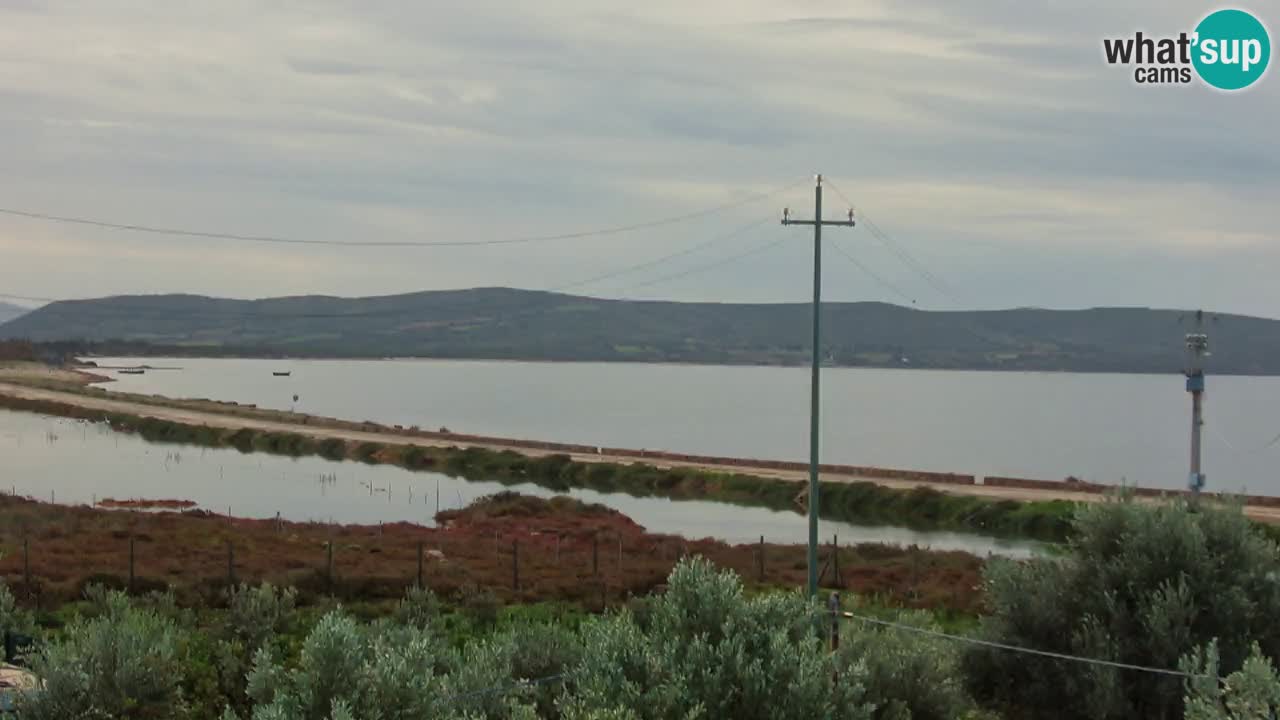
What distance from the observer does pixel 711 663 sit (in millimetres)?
12594

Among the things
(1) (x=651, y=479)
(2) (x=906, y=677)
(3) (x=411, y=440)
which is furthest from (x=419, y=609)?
(3) (x=411, y=440)

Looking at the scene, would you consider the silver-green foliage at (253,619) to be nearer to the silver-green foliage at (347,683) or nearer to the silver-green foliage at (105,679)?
the silver-green foliage at (105,679)

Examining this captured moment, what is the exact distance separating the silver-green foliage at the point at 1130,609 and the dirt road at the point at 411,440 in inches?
1555

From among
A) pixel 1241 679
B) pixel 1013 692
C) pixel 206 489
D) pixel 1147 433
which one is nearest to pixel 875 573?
pixel 1013 692

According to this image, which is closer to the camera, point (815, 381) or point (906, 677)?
point (906, 677)

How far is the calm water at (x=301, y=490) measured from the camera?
67750 millimetres

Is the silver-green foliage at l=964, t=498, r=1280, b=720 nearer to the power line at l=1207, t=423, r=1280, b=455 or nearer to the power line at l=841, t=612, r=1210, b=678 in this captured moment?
the power line at l=841, t=612, r=1210, b=678

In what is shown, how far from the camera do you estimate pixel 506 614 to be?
32.9m

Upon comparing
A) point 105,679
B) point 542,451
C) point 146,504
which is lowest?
point 146,504

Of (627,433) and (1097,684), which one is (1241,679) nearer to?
(1097,684)

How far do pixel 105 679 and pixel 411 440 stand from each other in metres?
103

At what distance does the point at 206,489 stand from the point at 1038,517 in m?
49.0

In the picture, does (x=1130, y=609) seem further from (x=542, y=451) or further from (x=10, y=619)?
(x=542, y=451)

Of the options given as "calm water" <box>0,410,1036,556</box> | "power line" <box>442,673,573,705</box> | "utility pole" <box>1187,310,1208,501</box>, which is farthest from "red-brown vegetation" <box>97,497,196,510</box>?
"power line" <box>442,673,573,705</box>
